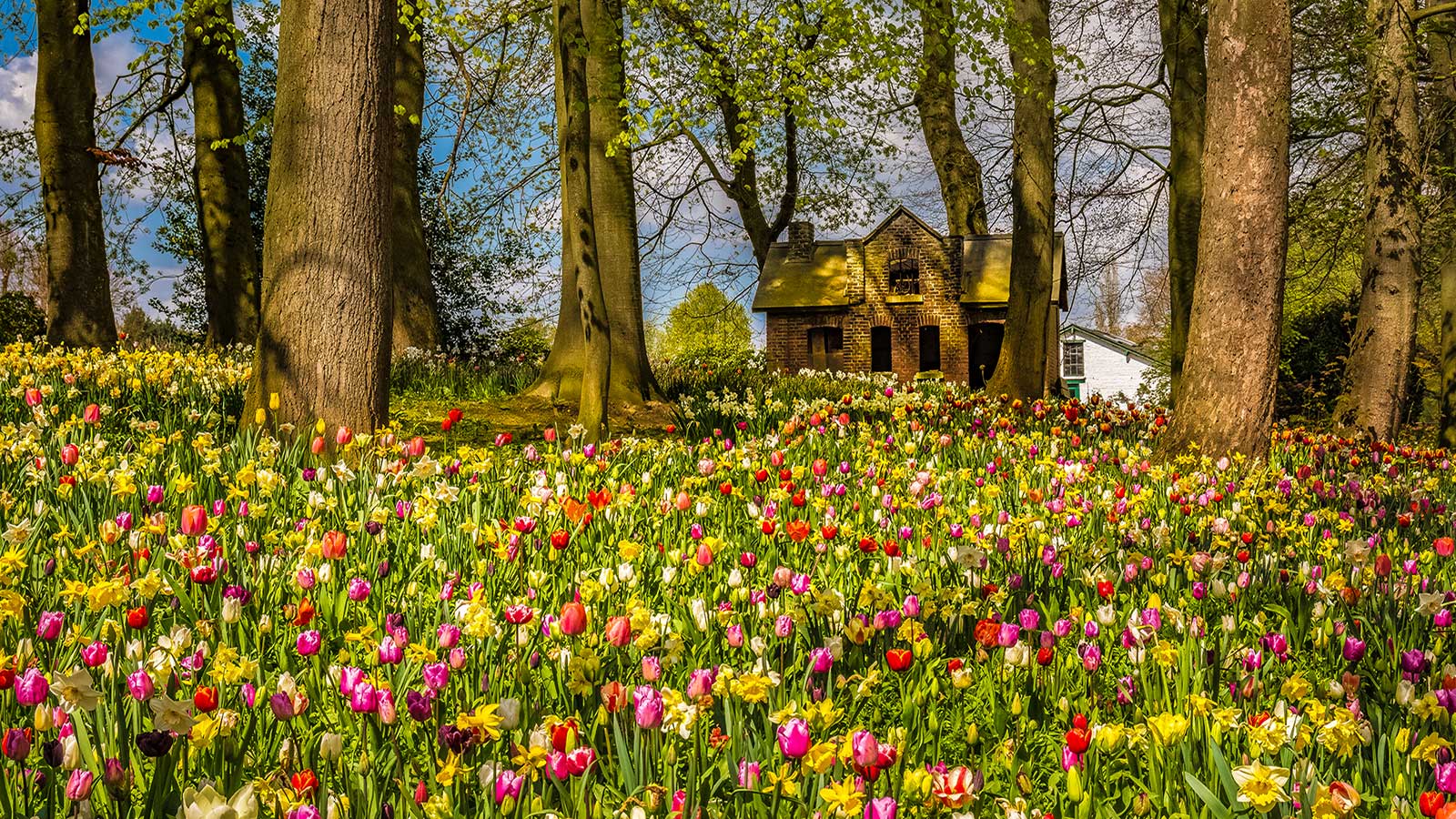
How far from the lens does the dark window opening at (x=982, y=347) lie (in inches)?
1378

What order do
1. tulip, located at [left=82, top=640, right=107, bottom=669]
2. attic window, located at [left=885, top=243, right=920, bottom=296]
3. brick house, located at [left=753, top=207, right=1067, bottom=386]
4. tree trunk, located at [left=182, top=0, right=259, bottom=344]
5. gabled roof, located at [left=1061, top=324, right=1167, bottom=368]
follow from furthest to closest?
gabled roof, located at [left=1061, top=324, right=1167, bottom=368] < attic window, located at [left=885, top=243, right=920, bottom=296] < brick house, located at [left=753, top=207, right=1067, bottom=386] < tree trunk, located at [left=182, top=0, right=259, bottom=344] < tulip, located at [left=82, top=640, right=107, bottom=669]

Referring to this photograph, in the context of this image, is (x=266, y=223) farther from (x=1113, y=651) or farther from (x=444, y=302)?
(x=444, y=302)

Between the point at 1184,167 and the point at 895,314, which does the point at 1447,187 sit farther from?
the point at 895,314

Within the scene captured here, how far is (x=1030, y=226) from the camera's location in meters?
14.4

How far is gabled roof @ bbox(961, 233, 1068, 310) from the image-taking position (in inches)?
1298

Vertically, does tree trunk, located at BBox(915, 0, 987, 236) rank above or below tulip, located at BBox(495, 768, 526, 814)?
above

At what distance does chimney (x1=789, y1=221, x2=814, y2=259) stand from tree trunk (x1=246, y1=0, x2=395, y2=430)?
30371mm

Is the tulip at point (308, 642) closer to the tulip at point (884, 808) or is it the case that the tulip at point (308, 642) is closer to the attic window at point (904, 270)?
the tulip at point (884, 808)

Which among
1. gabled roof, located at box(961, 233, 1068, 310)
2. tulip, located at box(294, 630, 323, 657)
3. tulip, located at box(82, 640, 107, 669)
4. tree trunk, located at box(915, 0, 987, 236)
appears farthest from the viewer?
gabled roof, located at box(961, 233, 1068, 310)

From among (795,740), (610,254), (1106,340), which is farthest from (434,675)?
(1106,340)

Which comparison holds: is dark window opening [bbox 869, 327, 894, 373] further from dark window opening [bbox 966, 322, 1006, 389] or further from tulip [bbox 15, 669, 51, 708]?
tulip [bbox 15, 669, 51, 708]

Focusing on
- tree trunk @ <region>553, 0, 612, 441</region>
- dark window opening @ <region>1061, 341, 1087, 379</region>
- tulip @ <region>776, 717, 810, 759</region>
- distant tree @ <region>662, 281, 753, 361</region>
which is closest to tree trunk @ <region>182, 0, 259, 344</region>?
tree trunk @ <region>553, 0, 612, 441</region>

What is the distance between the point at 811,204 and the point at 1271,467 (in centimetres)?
2262

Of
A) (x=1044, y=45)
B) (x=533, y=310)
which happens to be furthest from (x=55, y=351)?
(x=533, y=310)
